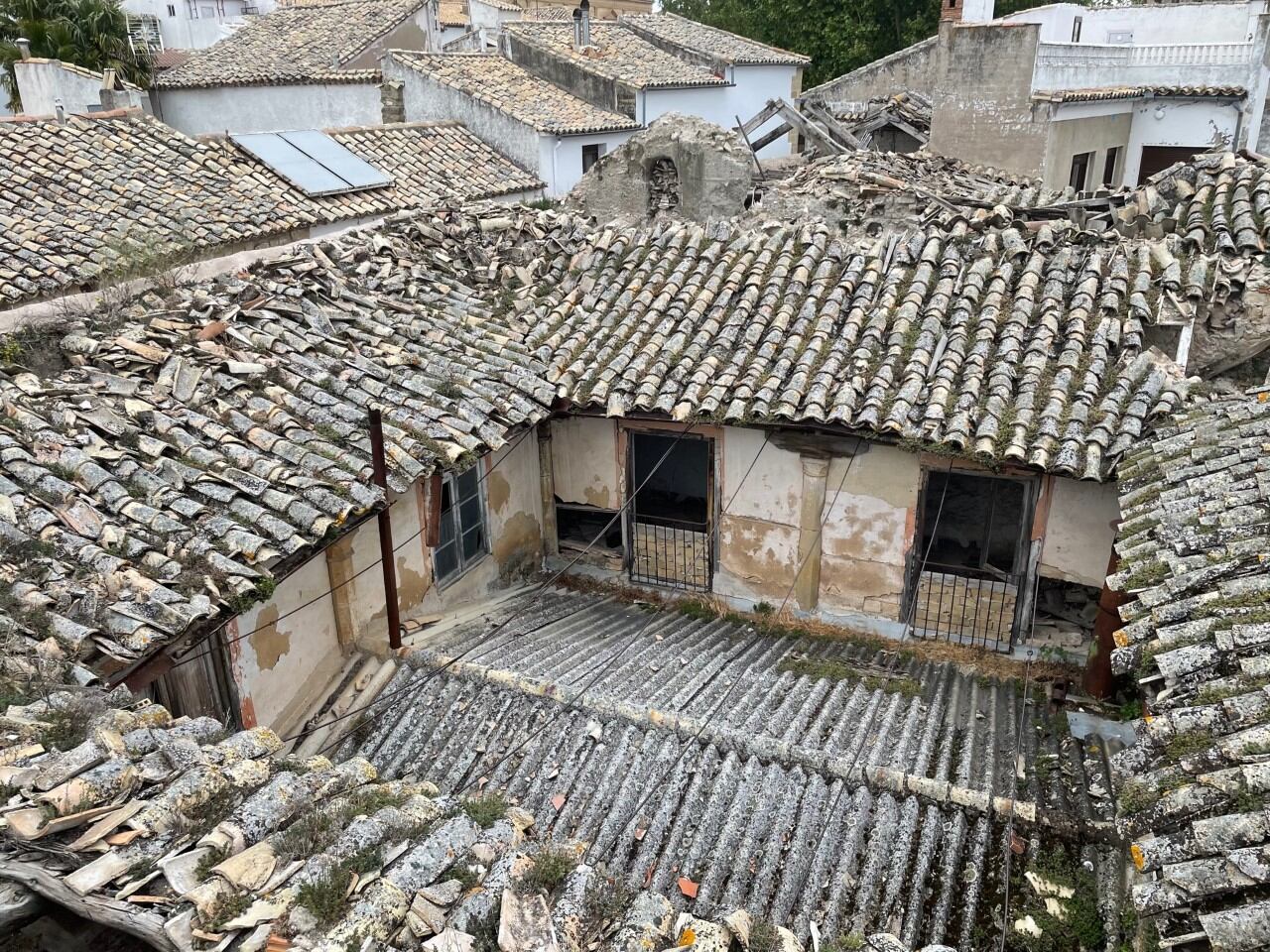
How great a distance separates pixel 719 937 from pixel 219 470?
4818 mm

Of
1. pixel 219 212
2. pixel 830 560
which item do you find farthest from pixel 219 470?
pixel 219 212

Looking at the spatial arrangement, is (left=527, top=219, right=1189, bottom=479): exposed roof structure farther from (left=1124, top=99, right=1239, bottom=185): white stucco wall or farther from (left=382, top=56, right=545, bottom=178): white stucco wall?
(left=1124, top=99, right=1239, bottom=185): white stucco wall

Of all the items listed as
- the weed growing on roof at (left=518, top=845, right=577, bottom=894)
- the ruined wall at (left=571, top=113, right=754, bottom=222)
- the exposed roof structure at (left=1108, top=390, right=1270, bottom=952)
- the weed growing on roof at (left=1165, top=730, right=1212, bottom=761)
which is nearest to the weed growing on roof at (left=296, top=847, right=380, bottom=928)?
the weed growing on roof at (left=518, top=845, right=577, bottom=894)

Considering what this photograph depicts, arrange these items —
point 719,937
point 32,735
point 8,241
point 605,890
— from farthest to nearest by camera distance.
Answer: point 8,241
point 32,735
point 605,890
point 719,937

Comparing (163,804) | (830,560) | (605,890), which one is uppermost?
(163,804)

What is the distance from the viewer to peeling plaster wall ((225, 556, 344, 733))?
21.9 ft

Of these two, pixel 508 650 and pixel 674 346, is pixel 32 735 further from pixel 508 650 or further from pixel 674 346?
pixel 674 346

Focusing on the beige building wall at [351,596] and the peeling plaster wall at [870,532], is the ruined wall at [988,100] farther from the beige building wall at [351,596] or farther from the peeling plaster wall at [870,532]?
the beige building wall at [351,596]

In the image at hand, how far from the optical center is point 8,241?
13.3 meters

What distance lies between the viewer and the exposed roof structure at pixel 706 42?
99.4 feet

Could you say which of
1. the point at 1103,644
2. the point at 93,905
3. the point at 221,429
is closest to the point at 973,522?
the point at 1103,644

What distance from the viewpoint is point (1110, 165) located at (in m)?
23.4

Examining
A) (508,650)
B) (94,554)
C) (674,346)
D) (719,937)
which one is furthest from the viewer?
(674,346)

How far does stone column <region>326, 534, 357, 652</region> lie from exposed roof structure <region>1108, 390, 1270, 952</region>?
5798mm
